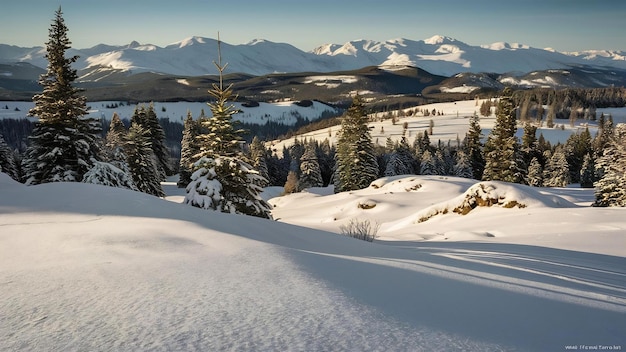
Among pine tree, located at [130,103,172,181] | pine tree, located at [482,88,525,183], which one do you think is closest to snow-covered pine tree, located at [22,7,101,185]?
pine tree, located at [130,103,172,181]

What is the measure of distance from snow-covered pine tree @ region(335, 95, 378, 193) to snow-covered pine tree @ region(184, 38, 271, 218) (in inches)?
900

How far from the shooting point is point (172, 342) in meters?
2.08

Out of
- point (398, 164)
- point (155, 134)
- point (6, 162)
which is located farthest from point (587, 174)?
point (6, 162)

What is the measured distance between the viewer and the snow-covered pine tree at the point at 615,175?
23.6 m

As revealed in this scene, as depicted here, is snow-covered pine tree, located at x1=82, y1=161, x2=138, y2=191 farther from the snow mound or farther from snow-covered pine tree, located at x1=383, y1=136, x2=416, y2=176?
snow-covered pine tree, located at x1=383, y1=136, x2=416, y2=176

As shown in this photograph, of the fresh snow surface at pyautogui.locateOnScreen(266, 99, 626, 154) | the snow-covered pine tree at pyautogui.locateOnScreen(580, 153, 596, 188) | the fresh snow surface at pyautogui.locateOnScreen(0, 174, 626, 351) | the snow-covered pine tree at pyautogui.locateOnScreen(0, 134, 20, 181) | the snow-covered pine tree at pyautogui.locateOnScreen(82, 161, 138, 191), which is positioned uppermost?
the fresh snow surface at pyautogui.locateOnScreen(266, 99, 626, 154)

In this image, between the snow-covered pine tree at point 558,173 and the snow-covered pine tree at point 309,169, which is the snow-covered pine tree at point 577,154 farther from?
the snow-covered pine tree at point 309,169

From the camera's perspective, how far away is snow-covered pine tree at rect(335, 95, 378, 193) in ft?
126

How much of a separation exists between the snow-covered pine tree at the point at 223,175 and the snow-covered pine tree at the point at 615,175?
74.2ft

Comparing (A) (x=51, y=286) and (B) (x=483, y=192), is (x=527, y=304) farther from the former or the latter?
(B) (x=483, y=192)

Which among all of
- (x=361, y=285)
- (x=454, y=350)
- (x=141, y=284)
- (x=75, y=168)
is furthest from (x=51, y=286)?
(x=75, y=168)

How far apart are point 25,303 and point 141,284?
77 cm

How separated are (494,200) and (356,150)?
71.3ft

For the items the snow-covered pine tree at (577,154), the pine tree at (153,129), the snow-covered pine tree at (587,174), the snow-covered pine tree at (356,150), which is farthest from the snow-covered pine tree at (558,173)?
the pine tree at (153,129)
